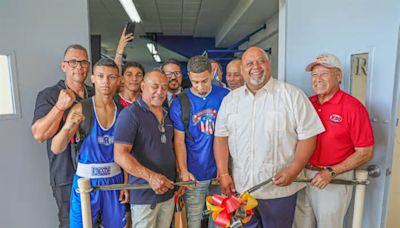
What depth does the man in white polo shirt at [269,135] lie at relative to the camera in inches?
62.8

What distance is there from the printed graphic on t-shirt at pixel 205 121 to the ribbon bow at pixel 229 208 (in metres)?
0.57

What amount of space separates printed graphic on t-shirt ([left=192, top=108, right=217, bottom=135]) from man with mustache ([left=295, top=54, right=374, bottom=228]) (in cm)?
66

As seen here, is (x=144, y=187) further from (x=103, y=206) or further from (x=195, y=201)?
(x=195, y=201)

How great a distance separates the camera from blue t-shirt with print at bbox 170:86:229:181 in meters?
1.82

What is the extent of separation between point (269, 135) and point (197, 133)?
48cm

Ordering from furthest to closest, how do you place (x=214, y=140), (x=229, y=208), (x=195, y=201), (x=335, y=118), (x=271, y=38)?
(x=271, y=38), (x=195, y=201), (x=214, y=140), (x=335, y=118), (x=229, y=208)

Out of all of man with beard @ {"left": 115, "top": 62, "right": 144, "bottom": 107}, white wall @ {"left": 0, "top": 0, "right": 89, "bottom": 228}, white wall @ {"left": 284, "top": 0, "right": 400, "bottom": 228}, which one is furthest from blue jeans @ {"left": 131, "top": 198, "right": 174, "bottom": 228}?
white wall @ {"left": 284, "top": 0, "right": 400, "bottom": 228}

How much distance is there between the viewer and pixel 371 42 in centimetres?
168

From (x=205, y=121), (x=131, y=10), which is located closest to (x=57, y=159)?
(x=205, y=121)

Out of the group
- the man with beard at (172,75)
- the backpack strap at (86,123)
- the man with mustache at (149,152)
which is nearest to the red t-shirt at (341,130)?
the man with mustache at (149,152)

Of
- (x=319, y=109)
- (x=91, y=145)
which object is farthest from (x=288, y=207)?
(x=91, y=145)

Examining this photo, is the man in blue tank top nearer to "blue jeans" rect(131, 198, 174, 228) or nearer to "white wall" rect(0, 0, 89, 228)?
"blue jeans" rect(131, 198, 174, 228)

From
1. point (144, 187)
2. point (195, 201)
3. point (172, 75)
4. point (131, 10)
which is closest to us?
point (144, 187)

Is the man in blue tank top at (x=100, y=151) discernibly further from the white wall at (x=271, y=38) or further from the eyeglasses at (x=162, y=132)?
the white wall at (x=271, y=38)
